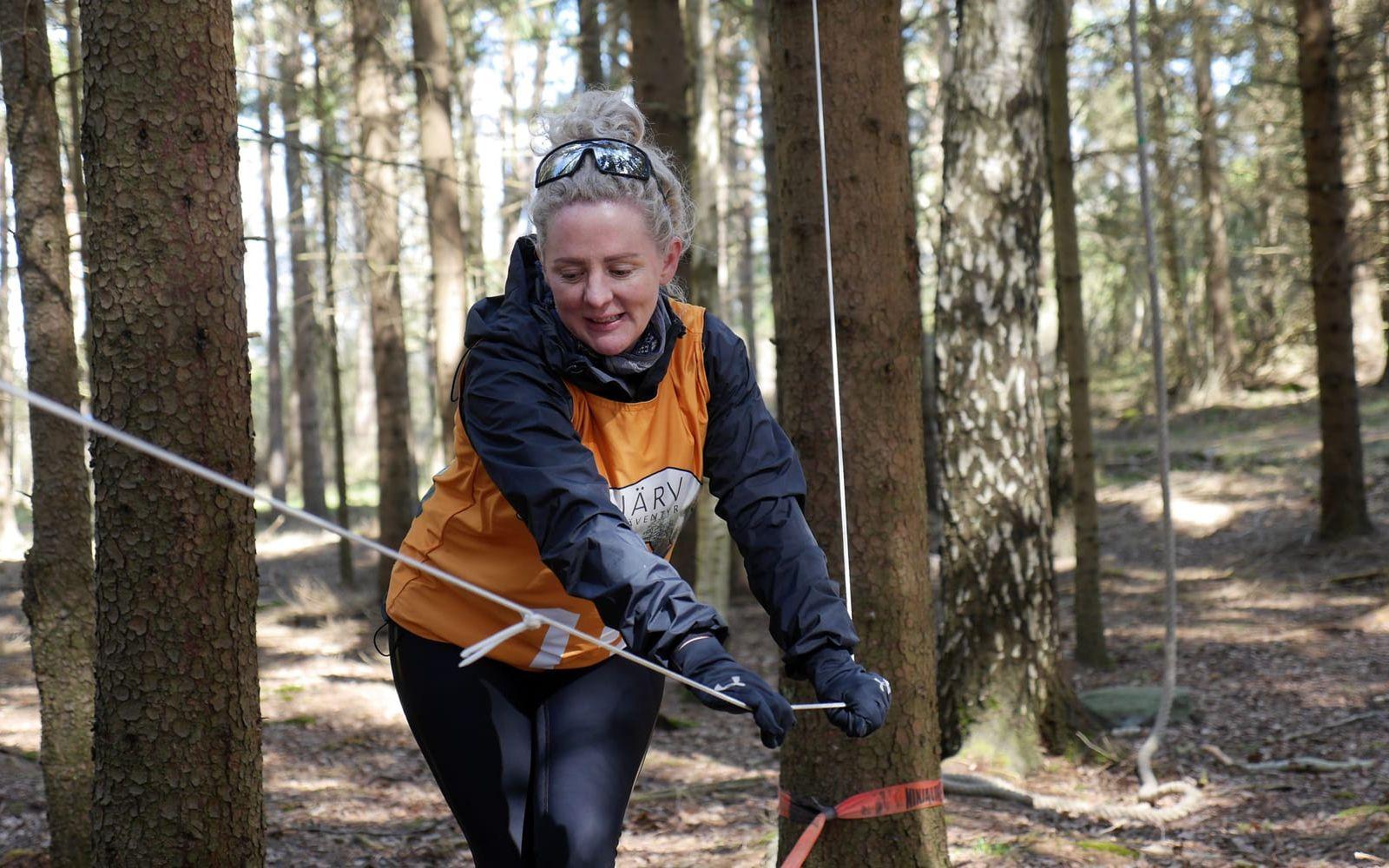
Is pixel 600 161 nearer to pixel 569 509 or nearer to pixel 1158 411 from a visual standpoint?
pixel 569 509

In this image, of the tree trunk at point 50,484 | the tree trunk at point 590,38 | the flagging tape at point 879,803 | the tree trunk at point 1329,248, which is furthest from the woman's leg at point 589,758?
the tree trunk at point 590,38

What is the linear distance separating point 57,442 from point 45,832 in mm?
1936

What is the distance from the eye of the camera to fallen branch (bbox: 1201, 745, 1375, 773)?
584cm

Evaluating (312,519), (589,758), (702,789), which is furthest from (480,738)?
(702,789)

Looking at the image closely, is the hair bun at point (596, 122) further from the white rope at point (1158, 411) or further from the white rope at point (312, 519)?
the white rope at point (1158, 411)

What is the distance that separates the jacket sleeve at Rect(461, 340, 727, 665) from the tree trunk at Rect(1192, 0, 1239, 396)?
18.3 metres

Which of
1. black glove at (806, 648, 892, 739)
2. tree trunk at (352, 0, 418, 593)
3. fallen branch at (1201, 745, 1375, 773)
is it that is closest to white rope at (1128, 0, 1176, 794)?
fallen branch at (1201, 745, 1375, 773)

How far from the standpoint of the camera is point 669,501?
98.0 inches

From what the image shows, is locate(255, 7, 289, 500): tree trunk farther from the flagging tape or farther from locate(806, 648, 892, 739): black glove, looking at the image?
locate(806, 648, 892, 739): black glove

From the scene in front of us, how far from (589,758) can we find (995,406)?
4558 mm

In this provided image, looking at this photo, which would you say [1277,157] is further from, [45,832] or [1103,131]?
[45,832]

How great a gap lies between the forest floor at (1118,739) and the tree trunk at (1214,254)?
5030 mm

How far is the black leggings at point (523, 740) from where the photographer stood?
7.74ft

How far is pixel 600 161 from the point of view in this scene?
93.4 inches
